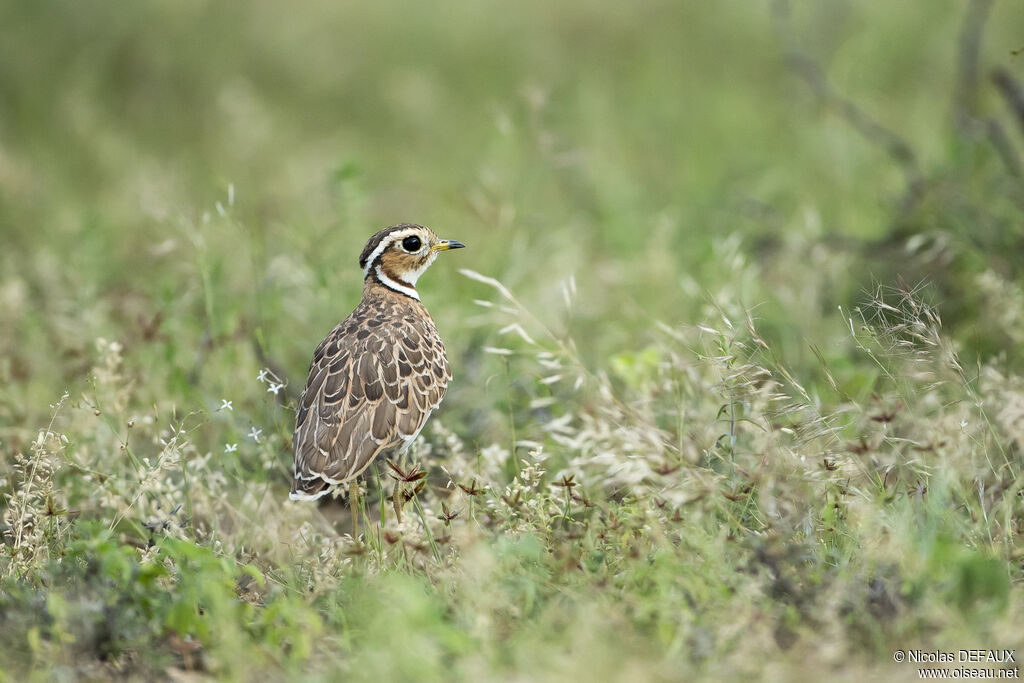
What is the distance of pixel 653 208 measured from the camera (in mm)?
8359

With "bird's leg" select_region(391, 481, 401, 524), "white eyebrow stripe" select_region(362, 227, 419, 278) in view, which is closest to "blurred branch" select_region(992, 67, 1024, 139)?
"white eyebrow stripe" select_region(362, 227, 419, 278)

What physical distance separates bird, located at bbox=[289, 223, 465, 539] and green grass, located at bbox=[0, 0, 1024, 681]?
0.76 feet

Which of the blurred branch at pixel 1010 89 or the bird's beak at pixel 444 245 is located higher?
the bird's beak at pixel 444 245

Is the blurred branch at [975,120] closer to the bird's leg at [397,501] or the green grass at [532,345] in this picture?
the green grass at [532,345]

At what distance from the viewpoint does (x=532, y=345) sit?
5.60m

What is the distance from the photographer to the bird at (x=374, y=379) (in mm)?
3840

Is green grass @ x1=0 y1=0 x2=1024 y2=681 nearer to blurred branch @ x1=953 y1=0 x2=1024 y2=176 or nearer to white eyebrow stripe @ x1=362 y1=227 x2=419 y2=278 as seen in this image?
blurred branch @ x1=953 y1=0 x2=1024 y2=176

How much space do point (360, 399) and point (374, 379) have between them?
10 centimetres

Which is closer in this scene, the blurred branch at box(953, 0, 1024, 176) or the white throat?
the white throat

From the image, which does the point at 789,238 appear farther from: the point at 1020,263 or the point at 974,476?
the point at 974,476

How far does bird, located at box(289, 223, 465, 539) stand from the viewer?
384cm

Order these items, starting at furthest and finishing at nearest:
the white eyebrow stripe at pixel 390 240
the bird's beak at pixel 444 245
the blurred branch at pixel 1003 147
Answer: the blurred branch at pixel 1003 147, the bird's beak at pixel 444 245, the white eyebrow stripe at pixel 390 240

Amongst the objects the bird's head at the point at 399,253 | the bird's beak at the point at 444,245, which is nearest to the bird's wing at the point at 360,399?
the bird's head at the point at 399,253

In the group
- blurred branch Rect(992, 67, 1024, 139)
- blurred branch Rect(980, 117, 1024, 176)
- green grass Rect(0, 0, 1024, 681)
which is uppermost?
green grass Rect(0, 0, 1024, 681)
